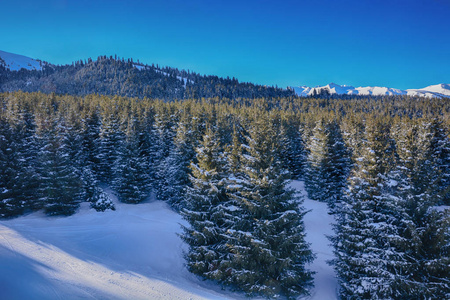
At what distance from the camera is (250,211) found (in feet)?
49.2

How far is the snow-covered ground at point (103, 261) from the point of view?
33.7ft

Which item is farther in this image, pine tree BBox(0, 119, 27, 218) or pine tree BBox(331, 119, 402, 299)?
pine tree BBox(0, 119, 27, 218)

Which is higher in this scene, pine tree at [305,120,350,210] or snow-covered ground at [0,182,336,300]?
pine tree at [305,120,350,210]

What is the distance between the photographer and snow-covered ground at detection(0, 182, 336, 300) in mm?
10273

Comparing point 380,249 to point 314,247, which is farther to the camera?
point 314,247

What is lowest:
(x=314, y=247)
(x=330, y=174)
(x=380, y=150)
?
(x=314, y=247)

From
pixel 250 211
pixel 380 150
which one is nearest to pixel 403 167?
pixel 380 150

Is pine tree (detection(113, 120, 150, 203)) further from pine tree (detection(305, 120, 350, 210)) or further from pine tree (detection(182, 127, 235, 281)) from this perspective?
pine tree (detection(305, 120, 350, 210))

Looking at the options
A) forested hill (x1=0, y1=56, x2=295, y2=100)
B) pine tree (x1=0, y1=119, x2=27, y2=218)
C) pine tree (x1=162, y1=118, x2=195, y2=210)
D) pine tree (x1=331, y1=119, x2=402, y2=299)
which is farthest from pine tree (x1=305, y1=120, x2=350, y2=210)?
forested hill (x1=0, y1=56, x2=295, y2=100)

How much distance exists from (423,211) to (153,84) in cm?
17500

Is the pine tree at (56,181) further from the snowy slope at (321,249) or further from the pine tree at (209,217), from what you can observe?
the snowy slope at (321,249)

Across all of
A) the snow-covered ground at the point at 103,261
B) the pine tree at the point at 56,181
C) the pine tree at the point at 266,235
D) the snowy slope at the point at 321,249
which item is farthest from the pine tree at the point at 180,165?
the pine tree at the point at 266,235

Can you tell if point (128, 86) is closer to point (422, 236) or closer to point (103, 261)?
point (103, 261)

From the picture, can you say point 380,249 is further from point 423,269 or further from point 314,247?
point 314,247
